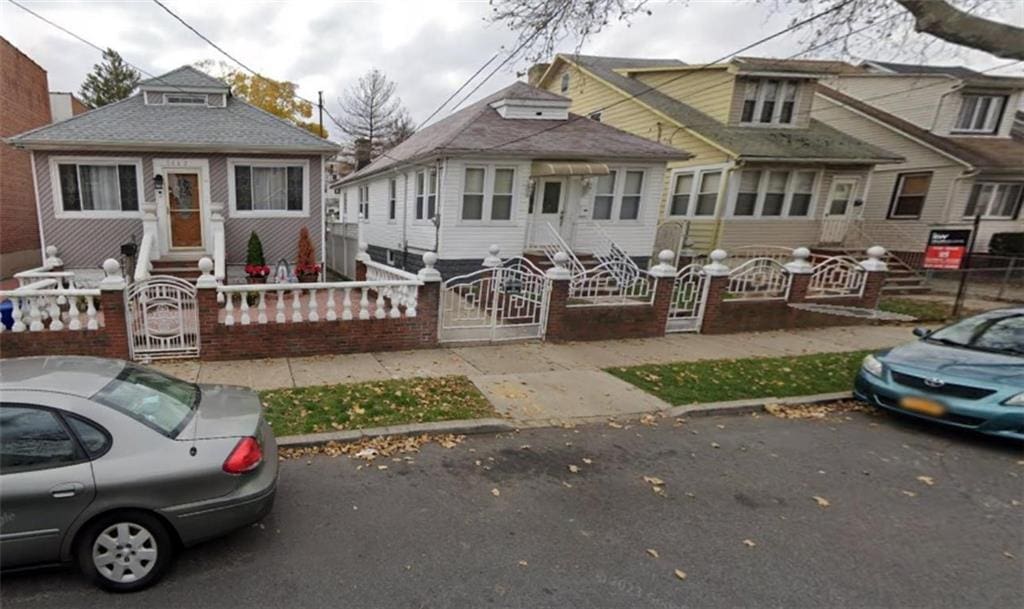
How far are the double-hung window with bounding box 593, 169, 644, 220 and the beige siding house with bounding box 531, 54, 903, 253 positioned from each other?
9.65 ft

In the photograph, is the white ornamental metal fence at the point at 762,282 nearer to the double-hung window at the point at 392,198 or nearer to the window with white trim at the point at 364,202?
the double-hung window at the point at 392,198

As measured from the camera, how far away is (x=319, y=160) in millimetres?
12719

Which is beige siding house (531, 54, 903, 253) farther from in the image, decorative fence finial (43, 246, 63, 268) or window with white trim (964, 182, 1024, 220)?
decorative fence finial (43, 246, 63, 268)

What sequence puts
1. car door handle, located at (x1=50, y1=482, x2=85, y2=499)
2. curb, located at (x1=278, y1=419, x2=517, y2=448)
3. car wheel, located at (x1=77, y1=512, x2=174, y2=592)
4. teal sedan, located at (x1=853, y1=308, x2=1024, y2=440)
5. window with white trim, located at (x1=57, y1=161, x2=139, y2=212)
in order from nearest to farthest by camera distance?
car door handle, located at (x1=50, y1=482, x2=85, y2=499) → car wheel, located at (x1=77, y1=512, x2=174, y2=592) → curb, located at (x1=278, y1=419, x2=517, y2=448) → teal sedan, located at (x1=853, y1=308, x2=1024, y2=440) → window with white trim, located at (x1=57, y1=161, x2=139, y2=212)

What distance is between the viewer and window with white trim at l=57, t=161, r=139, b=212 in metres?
→ 11.5

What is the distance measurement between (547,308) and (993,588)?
6.40 meters

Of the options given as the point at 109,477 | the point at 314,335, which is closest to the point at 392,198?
the point at 314,335

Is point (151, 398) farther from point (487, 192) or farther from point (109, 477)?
point (487, 192)

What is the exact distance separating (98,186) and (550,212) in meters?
11.7

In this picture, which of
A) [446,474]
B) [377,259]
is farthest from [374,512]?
[377,259]

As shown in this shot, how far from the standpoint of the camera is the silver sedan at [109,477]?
2631 millimetres

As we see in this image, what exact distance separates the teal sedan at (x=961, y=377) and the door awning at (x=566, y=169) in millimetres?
8404

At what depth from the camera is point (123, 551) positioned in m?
2.79

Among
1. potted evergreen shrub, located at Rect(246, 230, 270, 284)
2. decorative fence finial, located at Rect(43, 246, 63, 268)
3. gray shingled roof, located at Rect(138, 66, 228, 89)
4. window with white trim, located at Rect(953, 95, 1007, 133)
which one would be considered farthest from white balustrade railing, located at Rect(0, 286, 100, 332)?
window with white trim, located at Rect(953, 95, 1007, 133)
